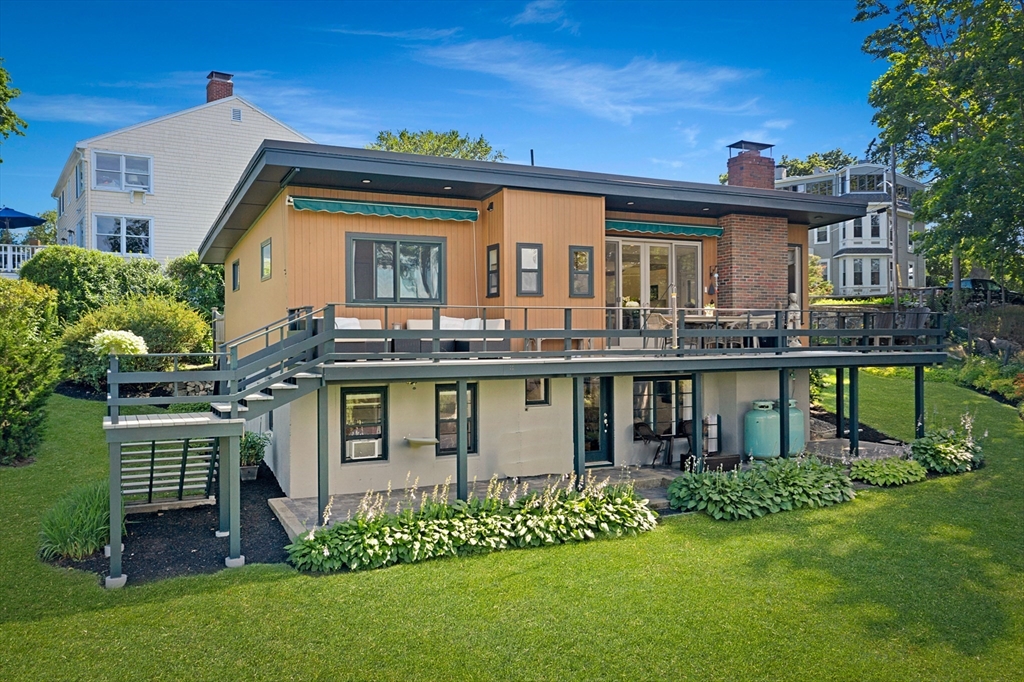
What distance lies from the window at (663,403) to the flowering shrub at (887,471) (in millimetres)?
3269

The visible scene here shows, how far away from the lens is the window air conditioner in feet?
39.1

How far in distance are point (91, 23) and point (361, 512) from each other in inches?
964

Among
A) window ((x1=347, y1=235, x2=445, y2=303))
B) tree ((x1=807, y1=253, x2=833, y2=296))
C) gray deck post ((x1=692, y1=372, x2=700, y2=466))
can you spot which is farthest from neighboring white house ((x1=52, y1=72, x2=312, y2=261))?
tree ((x1=807, y1=253, x2=833, y2=296))

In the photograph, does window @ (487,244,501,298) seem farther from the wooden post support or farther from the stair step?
the stair step

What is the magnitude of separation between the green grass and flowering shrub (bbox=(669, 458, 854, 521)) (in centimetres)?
72

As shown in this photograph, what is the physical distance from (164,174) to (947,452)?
2689 centimetres

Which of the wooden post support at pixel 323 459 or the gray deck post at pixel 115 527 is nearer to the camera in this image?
the gray deck post at pixel 115 527

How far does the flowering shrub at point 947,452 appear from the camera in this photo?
13.8 m

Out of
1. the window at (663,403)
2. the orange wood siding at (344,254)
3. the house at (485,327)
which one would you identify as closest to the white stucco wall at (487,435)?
the house at (485,327)

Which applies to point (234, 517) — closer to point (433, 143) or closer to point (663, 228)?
point (663, 228)

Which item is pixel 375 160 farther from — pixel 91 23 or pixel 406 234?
pixel 91 23

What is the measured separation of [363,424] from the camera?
474 inches

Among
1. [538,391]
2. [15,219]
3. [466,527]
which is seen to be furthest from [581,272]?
[15,219]

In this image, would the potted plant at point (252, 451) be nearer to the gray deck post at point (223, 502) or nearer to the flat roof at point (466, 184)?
the gray deck post at point (223, 502)
